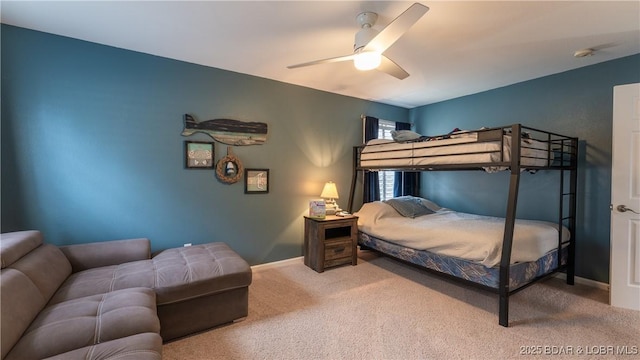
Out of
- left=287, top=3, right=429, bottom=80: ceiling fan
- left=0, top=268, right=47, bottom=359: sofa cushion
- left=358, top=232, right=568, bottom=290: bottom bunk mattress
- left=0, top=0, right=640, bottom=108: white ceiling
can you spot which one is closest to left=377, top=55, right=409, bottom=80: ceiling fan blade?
left=287, top=3, right=429, bottom=80: ceiling fan

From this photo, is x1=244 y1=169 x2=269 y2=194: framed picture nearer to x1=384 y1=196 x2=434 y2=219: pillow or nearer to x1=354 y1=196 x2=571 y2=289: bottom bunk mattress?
x1=354 y1=196 x2=571 y2=289: bottom bunk mattress

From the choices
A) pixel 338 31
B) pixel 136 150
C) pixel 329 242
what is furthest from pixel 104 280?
pixel 338 31

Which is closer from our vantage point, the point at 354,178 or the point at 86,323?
the point at 86,323

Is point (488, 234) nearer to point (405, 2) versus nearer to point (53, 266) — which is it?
point (405, 2)

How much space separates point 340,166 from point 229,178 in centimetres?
172

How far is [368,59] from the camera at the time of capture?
203 centimetres

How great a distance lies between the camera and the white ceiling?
6.42 ft

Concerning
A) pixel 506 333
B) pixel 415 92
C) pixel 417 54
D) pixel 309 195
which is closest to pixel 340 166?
pixel 309 195

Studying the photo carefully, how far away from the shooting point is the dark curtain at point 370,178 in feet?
14.1

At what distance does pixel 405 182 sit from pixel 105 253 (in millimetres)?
4244

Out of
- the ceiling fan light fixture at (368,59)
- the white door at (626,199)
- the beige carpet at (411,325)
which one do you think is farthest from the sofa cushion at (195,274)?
the white door at (626,199)

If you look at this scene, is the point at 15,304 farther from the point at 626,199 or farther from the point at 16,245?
the point at 626,199

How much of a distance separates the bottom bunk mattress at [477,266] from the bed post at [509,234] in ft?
0.22

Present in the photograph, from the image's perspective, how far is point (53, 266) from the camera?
75.2 inches
